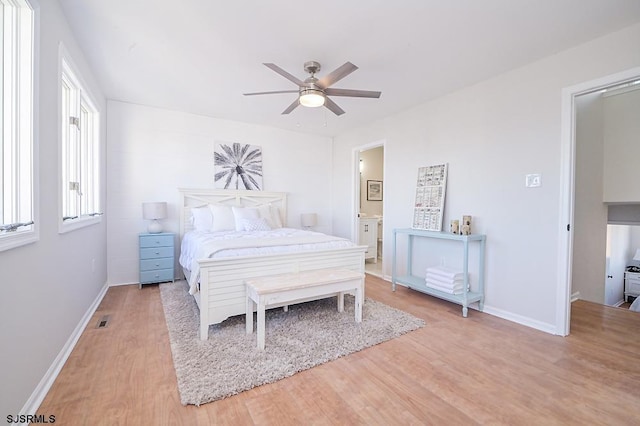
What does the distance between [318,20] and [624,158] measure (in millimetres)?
4127

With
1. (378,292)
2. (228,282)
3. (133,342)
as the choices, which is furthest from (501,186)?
(133,342)

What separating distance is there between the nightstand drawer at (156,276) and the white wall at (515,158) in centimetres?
382

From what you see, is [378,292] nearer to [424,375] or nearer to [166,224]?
[424,375]

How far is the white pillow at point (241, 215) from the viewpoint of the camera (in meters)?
4.16

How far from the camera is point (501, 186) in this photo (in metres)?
3.05

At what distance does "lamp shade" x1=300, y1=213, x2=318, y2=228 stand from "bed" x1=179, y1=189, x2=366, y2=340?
0.76 metres

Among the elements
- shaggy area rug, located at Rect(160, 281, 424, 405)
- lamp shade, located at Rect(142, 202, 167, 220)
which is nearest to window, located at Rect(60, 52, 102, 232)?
lamp shade, located at Rect(142, 202, 167, 220)

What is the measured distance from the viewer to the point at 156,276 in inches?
156

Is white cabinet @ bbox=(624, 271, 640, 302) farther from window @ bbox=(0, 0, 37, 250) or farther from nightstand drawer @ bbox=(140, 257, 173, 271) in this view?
window @ bbox=(0, 0, 37, 250)

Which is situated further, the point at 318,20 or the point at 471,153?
the point at 471,153

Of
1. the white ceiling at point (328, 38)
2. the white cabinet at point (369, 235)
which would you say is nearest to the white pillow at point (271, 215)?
the white cabinet at point (369, 235)

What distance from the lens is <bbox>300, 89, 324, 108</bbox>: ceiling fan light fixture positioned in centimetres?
262

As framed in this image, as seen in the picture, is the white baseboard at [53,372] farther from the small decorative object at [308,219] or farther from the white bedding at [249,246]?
the small decorative object at [308,219]

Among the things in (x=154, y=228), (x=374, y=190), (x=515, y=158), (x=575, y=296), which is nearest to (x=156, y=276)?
(x=154, y=228)
